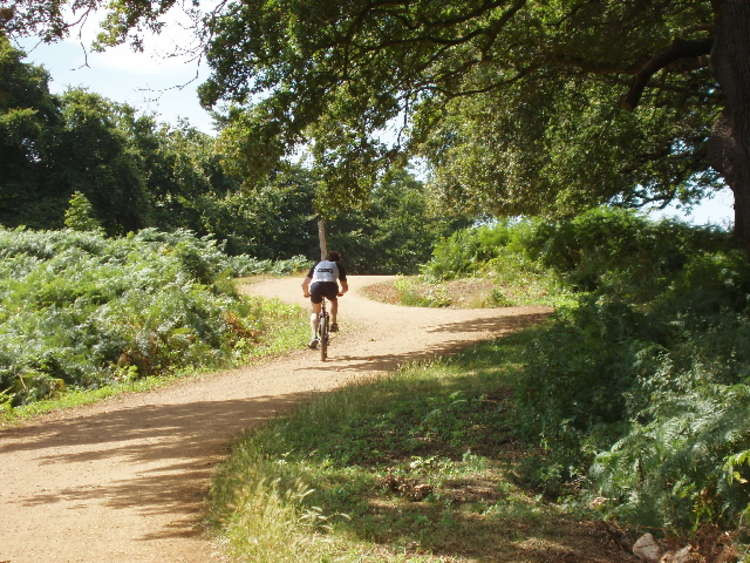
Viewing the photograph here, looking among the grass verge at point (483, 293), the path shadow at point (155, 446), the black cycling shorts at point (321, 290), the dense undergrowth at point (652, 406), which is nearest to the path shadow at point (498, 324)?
the grass verge at point (483, 293)

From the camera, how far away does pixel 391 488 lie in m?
5.70

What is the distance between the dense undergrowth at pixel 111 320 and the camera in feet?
41.2

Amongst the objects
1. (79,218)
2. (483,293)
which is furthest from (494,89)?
(79,218)

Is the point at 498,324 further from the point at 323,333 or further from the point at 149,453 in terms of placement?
the point at 149,453

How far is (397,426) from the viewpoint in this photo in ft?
24.9

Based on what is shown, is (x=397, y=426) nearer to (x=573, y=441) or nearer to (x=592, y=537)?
(x=573, y=441)

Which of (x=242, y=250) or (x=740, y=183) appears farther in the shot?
(x=242, y=250)

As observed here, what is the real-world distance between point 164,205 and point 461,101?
96.6 ft

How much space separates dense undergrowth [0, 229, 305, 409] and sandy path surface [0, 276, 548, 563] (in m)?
1.34

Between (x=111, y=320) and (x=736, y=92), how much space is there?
1127 cm

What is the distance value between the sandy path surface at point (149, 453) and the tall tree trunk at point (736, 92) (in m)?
5.44

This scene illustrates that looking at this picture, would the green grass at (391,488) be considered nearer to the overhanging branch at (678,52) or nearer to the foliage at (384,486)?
the foliage at (384,486)

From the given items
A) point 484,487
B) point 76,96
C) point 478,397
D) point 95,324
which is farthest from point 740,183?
point 76,96

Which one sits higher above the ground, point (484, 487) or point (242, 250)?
point (242, 250)
